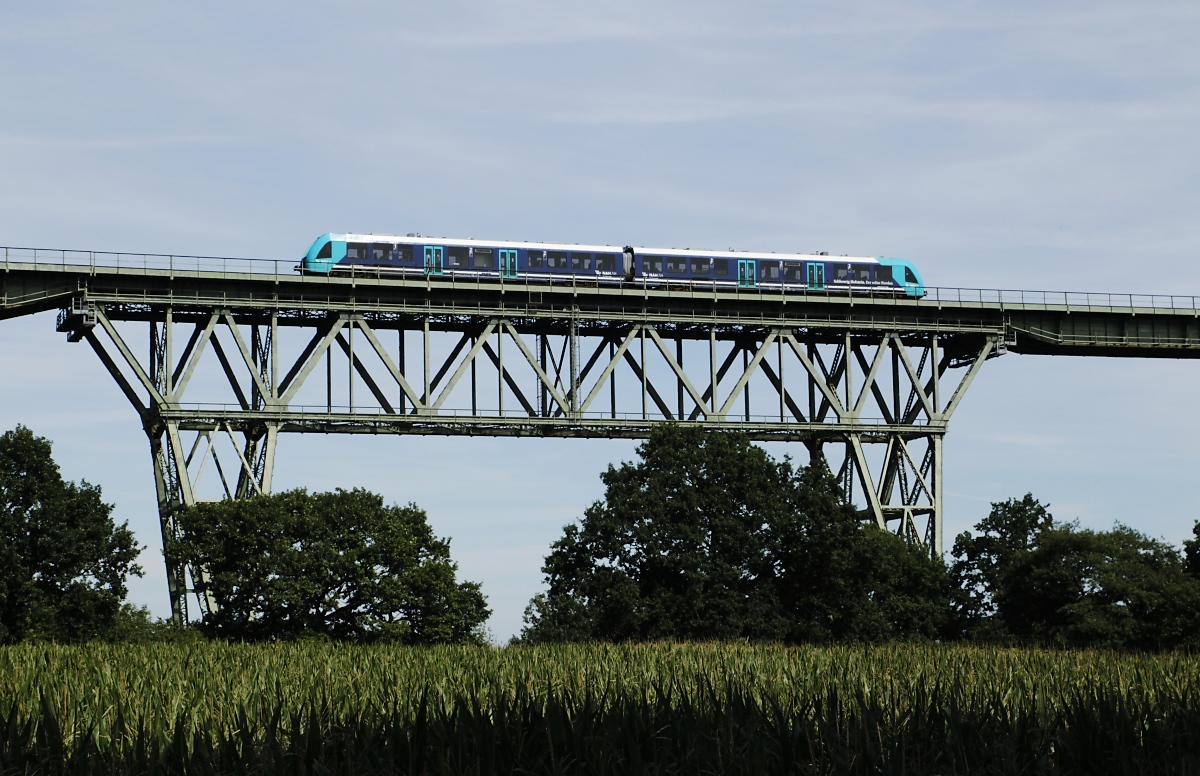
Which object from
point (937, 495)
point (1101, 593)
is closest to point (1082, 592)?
point (1101, 593)

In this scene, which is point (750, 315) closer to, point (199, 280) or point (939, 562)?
point (939, 562)

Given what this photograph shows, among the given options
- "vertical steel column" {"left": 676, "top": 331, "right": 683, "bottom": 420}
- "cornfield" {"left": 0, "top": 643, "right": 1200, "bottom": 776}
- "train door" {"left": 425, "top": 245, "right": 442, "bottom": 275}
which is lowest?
"cornfield" {"left": 0, "top": 643, "right": 1200, "bottom": 776}

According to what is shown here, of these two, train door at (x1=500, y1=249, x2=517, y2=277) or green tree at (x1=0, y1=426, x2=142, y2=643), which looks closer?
green tree at (x1=0, y1=426, x2=142, y2=643)

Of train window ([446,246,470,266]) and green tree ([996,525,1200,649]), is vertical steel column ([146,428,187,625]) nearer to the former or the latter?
train window ([446,246,470,266])

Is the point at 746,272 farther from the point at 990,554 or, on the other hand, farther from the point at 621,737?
the point at 621,737

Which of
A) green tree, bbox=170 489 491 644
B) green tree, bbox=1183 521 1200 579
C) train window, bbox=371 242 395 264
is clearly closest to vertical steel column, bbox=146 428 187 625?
green tree, bbox=170 489 491 644

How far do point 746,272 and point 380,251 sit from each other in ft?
56.6

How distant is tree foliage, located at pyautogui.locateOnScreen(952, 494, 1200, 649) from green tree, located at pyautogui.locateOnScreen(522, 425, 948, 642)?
25.3 feet

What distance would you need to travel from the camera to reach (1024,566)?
228 feet

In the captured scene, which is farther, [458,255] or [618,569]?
[458,255]

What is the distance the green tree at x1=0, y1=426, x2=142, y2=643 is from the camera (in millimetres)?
56344

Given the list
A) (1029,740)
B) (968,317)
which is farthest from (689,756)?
(968,317)

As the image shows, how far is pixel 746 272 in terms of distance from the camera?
222ft

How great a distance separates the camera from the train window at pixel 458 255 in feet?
208
